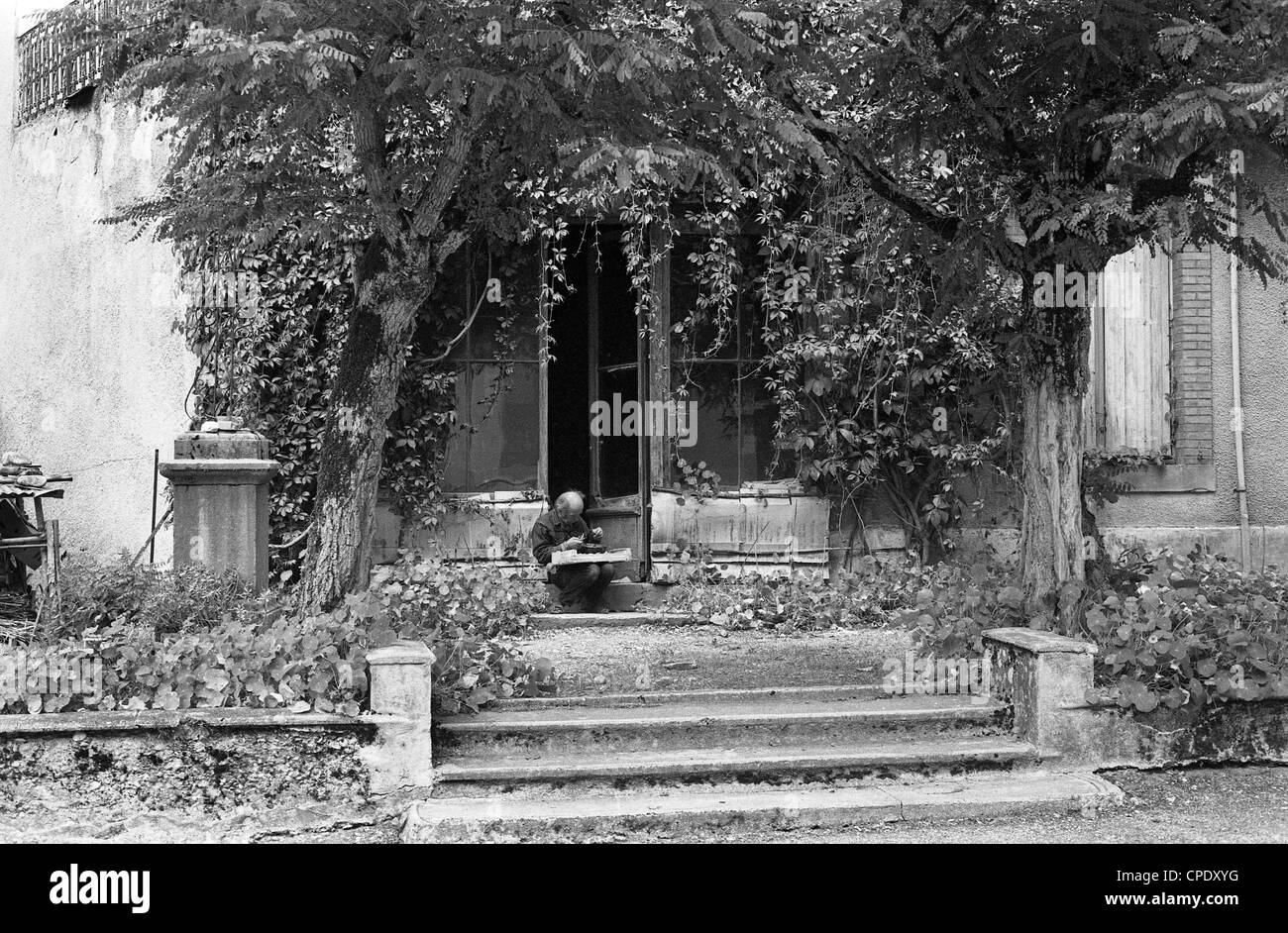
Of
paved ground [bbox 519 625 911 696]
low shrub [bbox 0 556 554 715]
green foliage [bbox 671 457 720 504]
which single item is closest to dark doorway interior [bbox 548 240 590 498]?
green foliage [bbox 671 457 720 504]

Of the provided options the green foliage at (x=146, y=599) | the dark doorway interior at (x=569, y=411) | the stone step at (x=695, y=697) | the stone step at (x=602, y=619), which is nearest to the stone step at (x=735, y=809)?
the stone step at (x=695, y=697)

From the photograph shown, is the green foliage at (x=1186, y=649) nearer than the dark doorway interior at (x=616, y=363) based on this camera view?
Yes

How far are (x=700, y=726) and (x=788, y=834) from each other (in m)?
0.84

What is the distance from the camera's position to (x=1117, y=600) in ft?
21.2

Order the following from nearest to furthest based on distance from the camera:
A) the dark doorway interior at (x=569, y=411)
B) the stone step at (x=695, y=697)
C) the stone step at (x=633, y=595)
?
the stone step at (x=695, y=697), the stone step at (x=633, y=595), the dark doorway interior at (x=569, y=411)

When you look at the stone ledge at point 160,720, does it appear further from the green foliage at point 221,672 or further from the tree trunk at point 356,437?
the tree trunk at point 356,437

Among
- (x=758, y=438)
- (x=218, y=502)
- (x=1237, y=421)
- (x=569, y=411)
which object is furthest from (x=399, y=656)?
(x=1237, y=421)

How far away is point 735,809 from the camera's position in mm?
5293

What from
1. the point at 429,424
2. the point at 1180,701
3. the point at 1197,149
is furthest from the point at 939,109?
the point at 429,424

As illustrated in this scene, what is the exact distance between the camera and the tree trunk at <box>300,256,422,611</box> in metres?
6.28

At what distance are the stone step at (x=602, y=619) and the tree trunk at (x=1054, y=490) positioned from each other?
3.23 metres

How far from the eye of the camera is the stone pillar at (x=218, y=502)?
7.17 metres

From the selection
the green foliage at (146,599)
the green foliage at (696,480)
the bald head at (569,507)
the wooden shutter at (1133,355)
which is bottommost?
the green foliage at (146,599)

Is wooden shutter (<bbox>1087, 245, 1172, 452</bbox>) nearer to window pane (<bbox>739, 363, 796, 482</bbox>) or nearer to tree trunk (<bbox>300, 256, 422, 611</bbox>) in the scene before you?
window pane (<bbox>739, 363, 796, 482</bbox>)
